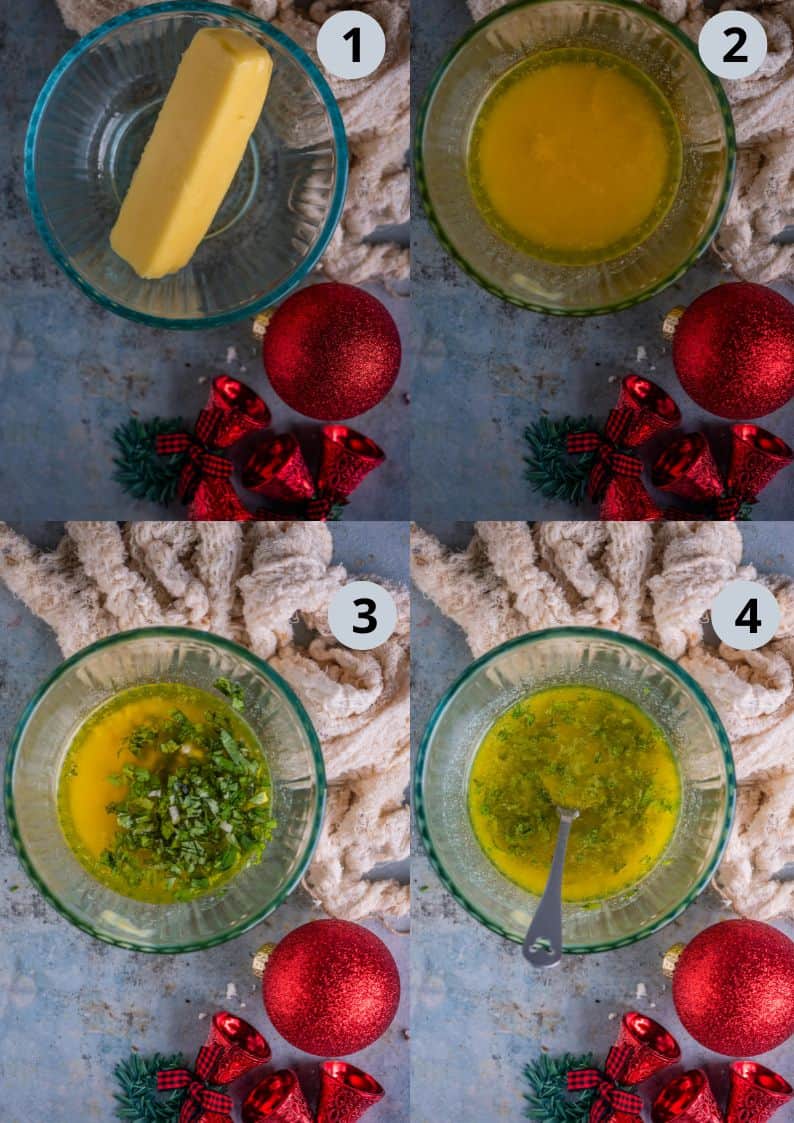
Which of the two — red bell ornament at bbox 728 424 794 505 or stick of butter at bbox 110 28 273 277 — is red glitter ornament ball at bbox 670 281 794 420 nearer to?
red bell ornament at bbox 728 424 794 505

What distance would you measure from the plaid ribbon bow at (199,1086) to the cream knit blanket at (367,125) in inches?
46.5

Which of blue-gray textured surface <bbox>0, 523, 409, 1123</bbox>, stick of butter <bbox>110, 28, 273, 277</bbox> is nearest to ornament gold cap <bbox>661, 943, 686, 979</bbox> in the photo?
blue-gray textured surface <bbox>0, 523, 409, 1123</bbox>

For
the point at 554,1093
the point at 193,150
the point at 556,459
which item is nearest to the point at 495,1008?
the point at 554,1093

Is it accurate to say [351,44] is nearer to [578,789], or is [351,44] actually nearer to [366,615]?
[366,615]

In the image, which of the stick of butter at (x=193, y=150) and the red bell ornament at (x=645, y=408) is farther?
the red bell ornament at (x=645, y=408)

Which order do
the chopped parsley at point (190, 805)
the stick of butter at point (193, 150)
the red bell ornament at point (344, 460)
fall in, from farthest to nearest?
the red bell ornament at point (344, 460) → the chopped parsley at point (190, 805) → the stick of butter at point (193, 150)

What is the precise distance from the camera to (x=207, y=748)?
55.7 inches

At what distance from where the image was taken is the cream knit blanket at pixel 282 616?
150cm

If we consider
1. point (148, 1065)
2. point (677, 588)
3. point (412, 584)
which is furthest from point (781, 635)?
point (148, 1065)

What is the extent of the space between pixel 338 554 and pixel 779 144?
0.88 m

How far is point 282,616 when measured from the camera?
59.3 inches

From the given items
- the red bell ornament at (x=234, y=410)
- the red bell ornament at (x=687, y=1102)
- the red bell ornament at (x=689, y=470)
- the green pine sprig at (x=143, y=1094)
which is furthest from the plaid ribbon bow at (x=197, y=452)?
the red bell ornament at (x=687, y=1102)

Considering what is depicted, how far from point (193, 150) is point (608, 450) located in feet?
2.33

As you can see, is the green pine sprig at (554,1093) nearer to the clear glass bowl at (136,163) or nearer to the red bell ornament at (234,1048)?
the red bell ornament at (234,1048)
